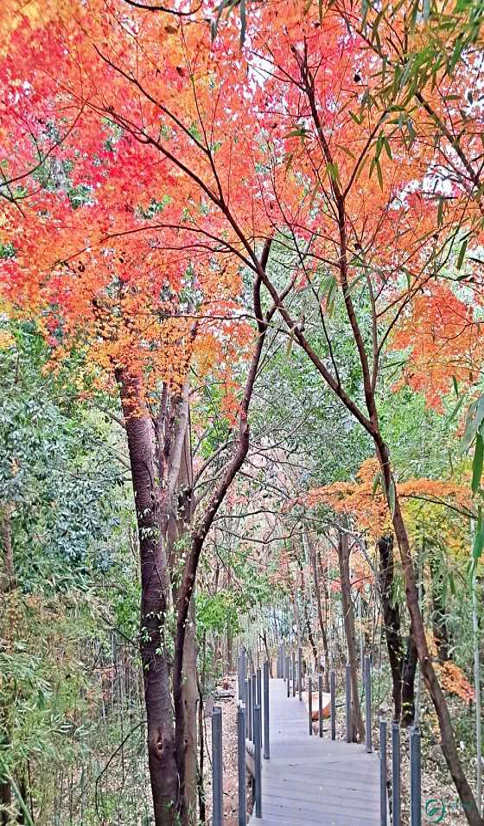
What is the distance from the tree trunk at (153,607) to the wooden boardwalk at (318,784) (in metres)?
0.64

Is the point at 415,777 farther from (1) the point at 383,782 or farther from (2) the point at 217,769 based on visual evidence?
(1) the point at 383,782

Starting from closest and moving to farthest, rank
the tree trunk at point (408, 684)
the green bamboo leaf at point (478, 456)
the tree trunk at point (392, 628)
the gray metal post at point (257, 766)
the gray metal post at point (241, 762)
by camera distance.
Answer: the green bamboo leaf at point (478, 456) → the gray metal post at point (241, 762) → the gray metal post at point (257, 766) → the tree trunk at point (408, 684) → the tree trunk at point (392, 628)

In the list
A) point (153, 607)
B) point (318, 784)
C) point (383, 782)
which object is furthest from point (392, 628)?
point (153, 607)

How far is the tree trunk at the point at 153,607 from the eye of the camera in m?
4.12

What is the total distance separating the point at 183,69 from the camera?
90.7 inches

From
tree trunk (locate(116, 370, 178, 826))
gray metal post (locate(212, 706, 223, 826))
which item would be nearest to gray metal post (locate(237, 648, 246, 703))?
tree trunk (locate(116, 370, 178, 826))

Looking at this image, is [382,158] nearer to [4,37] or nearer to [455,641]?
[4,37]

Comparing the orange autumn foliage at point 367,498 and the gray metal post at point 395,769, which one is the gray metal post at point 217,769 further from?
the orange autumn foliage at point 367,498

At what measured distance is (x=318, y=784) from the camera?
407 centimetres

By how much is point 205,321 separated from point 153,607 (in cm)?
195

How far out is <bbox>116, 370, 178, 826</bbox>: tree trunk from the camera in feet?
13.5

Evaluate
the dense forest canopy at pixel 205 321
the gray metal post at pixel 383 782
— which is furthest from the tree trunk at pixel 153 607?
the gray metal post at pixel 383 782

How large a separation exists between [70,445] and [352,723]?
11.0ft

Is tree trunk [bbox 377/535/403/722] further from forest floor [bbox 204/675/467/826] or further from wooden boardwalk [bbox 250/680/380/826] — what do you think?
wooden boardwalk [bbox 250/680/380/826]
